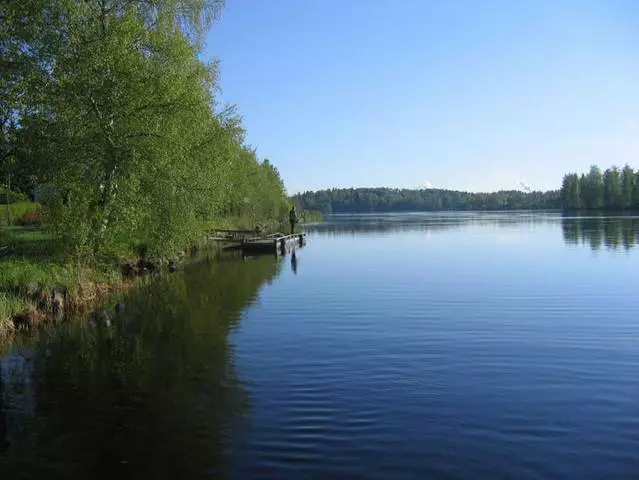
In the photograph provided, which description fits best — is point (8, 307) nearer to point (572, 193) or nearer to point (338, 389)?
point (338, 389)

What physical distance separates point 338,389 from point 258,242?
33526 mm

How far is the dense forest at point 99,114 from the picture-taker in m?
20.1

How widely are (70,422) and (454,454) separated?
602 centimetres

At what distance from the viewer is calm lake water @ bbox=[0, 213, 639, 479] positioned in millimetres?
7363

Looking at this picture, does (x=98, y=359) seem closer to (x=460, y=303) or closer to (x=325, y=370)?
(x=325, y=370)

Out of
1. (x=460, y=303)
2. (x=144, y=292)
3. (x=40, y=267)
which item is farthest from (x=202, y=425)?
(x=144, y=292)

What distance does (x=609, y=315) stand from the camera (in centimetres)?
1589

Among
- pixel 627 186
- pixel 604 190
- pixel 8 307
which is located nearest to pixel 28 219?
pixel 8 307

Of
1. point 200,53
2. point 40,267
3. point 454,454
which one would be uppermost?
point 200,53

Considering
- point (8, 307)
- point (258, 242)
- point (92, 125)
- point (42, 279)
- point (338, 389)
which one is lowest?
point (338, 389)

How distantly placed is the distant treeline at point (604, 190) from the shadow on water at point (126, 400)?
5172 inches

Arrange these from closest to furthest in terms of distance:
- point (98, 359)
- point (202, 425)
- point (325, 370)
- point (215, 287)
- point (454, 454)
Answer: point (454, 454) < point (202, 425) < point (325, 370) < point (98, 359) < point (215, 287)

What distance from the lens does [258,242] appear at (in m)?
43.1

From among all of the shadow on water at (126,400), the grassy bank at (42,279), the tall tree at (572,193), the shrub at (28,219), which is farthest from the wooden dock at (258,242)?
the tall tree at (572,193)
